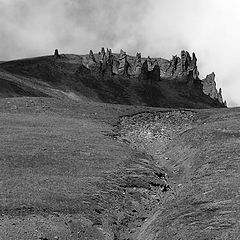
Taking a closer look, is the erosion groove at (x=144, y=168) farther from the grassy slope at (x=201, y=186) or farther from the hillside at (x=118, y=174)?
the grassy slope at (x=201, y=186)

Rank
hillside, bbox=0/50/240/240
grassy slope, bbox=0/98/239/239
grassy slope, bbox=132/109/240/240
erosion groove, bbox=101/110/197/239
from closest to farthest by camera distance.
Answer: grassy slope, bbox=132/109/240/240, grassy slope, bbox=0/98/239/239, hillside, bbox=0/50/240/240, erosion groove, bbox=101/110/197/239

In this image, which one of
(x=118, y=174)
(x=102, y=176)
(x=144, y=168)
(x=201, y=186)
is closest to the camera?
(x=201, y=186)

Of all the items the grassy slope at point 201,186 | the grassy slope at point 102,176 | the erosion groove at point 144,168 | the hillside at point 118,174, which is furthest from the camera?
the erosion groove at point 144,168

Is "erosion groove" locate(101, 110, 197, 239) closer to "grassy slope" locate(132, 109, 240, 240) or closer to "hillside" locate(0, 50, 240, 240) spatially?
"hillside" locate(0, 50, 240, 240)

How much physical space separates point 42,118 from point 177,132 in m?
18.2

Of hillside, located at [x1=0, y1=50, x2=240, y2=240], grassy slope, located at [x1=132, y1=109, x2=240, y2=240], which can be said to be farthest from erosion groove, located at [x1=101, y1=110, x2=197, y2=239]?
grassy slope, located at [x1=132, y1=109, x2=240, y2=240]

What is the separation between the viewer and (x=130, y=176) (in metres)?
38.9

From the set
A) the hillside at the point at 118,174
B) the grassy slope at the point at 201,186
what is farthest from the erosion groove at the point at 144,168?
the grassy slope at the point at 201,186

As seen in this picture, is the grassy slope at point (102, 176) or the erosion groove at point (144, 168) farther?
the erosion groove at point (144, 168)

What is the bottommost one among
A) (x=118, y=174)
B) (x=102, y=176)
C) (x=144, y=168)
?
(x=102, y=176)

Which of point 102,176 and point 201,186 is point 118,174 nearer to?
point 102,176

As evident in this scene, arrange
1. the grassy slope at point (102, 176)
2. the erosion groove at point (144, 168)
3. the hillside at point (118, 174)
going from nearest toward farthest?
the grassy slope at point (102, 176) < the hillside at point (118, 174) < the erosion groove at point (144, 168)

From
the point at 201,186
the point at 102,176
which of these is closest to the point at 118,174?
the point at 102,176

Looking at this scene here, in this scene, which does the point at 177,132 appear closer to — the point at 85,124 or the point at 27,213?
the point at 85,124
